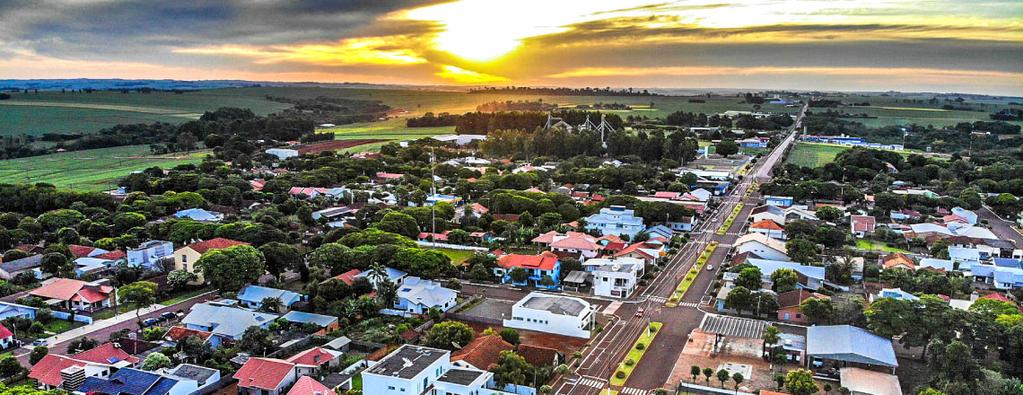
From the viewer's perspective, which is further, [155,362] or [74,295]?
[74,295]

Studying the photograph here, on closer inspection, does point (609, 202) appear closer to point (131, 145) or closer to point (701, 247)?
point (701, 247)

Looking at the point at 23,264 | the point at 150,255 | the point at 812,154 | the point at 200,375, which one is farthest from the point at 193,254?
the point at 812,154

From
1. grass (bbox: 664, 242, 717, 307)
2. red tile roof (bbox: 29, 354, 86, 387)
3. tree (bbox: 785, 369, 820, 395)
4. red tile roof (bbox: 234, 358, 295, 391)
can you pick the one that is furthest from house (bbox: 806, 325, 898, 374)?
red tile roof (bbox: 29, 354, 86, 387)

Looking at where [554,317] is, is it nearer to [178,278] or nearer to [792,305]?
[792,305]

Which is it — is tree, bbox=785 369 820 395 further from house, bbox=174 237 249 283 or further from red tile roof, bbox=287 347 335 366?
house, bbox=174 237 249 283

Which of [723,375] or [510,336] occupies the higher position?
[723,375]

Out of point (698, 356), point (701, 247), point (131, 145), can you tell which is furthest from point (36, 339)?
point (131, 145)
